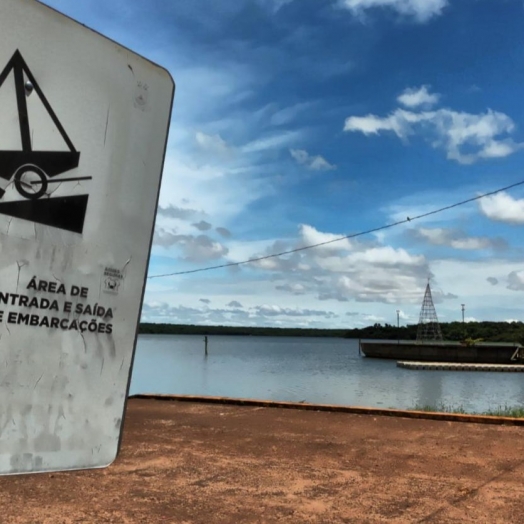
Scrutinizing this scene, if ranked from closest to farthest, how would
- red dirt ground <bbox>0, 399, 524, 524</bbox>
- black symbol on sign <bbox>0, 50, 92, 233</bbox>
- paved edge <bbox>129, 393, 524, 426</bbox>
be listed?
black symbol on sign <bbox>0, 50, 92, 233</bbox>, red dirt ground <bbox>0, 399, 524, 524</bbox>, paved edge <bbox>129, 393, 524, 426</bbox>

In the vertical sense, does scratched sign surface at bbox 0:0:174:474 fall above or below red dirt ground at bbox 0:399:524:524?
above

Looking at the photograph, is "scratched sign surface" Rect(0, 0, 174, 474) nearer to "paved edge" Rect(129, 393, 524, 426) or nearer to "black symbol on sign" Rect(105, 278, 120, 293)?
"black symbol on sign" Rect(105, 278, 120, 293)

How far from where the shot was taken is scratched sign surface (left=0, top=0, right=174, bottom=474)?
1383mm

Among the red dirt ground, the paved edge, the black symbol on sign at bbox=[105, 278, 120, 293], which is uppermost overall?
the black symbol on sign at bbox=[105, 278, 120, 293]

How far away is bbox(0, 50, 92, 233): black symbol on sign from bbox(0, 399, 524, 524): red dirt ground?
1966mm

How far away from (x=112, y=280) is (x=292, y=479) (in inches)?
178

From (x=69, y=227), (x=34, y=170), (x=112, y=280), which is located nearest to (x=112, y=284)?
(x=112, y=280)

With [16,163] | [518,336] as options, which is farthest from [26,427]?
[518,336]

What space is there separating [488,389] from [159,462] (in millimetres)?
35875

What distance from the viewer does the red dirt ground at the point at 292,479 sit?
4422 mm

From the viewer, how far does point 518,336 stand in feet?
313

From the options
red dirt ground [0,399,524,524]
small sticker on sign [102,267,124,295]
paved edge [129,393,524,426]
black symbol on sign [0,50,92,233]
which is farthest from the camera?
paved edge [129,393,524,426]

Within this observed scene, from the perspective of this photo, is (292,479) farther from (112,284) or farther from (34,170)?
(34,170)

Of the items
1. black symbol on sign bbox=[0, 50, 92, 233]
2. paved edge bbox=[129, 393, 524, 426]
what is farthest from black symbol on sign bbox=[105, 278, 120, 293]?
paved edge bbox=[129, 393, 524, 426]
